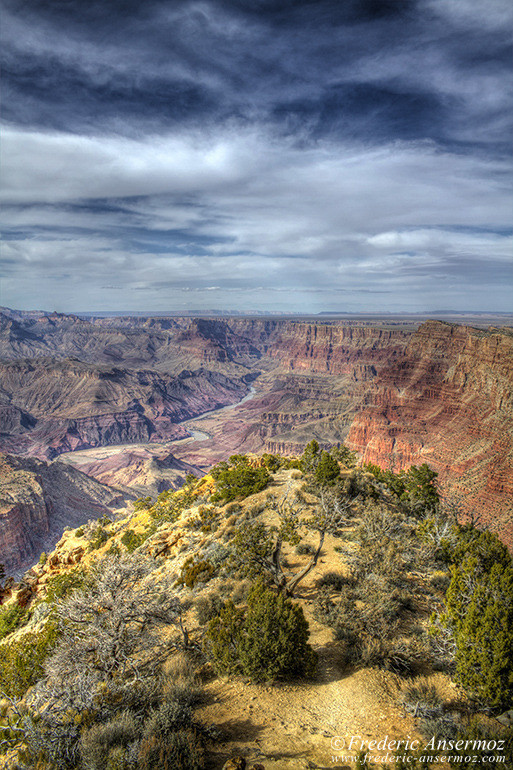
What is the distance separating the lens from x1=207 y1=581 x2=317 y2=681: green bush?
35.7ft

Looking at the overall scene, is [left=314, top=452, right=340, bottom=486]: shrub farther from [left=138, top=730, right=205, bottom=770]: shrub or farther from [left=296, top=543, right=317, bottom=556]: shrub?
[left=138, top=730, right=205, bottom=770]: shrub

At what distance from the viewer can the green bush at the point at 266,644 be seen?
10.9 metres

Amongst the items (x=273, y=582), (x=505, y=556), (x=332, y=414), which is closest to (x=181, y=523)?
(x=273, y=582)

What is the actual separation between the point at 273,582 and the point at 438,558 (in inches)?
345

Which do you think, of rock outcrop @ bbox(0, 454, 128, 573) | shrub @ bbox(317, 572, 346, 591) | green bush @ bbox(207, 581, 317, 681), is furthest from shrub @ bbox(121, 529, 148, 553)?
rock outcrop @ bbox(0, 454, 128, 573)

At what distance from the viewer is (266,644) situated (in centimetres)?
1088

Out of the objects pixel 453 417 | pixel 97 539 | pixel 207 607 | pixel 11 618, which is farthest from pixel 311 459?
pixel 453 417

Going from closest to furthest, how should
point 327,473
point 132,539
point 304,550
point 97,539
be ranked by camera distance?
point 304,550
point 327,473
point 132,539
point 97,539

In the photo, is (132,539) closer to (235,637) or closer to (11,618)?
(11,618)

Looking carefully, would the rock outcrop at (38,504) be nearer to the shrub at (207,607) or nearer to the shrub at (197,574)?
the shrub at (197,574)

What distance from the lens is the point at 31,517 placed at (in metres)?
74.3

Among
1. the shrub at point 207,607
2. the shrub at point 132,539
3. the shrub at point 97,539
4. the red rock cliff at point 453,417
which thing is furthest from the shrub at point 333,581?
the red rock cliff at point 453,417

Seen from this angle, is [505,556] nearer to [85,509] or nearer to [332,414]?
[85,509]

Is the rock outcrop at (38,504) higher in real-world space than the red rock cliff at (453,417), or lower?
lower
